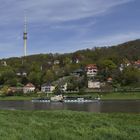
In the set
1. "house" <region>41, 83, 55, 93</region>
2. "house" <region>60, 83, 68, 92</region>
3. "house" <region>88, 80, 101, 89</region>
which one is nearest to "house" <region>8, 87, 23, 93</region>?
"house" <region>41, 83, 55, 93</region>

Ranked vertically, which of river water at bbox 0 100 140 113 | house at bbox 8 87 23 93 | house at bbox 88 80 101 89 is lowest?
river water at bbox 0 100 140 113

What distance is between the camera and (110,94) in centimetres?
15238

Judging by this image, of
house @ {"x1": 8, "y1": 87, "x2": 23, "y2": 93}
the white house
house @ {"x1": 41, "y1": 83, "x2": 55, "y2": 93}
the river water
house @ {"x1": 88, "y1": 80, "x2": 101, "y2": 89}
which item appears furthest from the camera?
→ house @ {"x1": 8, "y1": 87, "x2": 23, "y2": 93}

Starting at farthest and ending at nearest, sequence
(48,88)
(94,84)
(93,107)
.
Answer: (48,88) < (94,84) < (93,107)

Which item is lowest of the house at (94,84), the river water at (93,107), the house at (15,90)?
the river water at (93,107)

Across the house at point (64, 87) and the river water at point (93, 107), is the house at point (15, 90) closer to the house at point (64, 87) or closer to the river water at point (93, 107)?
the house at point (64, 87)

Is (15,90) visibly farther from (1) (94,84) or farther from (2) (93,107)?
(2) (93,107)

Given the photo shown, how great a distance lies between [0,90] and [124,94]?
7447 centimetres

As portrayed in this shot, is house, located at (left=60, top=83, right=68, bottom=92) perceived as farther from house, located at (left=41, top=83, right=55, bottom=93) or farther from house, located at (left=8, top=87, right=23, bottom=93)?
house, located at (left=8, top=87, right=23, bottom=93)

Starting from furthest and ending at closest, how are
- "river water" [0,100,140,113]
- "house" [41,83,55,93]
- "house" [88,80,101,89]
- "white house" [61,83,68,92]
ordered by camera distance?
"house" [41,83,55,93], "white house" [61,83,68,92], "house" [88,80,101,89], "river water" [0,100,140,113]

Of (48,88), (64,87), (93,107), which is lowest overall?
(93,107)

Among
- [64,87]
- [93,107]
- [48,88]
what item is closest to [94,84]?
[64,87]

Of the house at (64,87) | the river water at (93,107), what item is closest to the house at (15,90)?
the house at (64,87)

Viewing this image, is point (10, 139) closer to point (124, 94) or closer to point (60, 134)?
point (60, 134)
